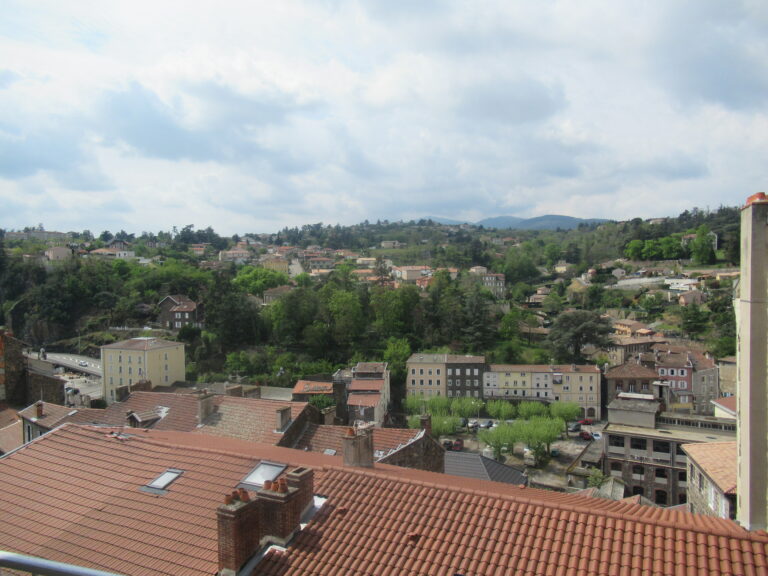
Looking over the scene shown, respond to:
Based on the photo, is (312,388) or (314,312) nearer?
(312,388)

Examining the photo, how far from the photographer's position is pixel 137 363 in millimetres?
39938

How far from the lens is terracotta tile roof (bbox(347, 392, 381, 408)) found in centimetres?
3881

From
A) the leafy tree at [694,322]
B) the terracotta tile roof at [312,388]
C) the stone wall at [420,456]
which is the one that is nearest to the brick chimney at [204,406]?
the stone wall at [420,456]

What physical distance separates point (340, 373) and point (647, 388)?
88.3 feet

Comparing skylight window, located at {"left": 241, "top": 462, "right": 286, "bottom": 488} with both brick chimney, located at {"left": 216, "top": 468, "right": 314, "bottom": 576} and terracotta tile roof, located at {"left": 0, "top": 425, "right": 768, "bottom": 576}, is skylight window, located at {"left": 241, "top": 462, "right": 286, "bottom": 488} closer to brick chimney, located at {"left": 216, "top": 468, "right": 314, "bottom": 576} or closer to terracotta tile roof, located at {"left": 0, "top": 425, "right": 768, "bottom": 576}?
terracotta tile roof, located at {"left": 0, "top": 425, "right": 768, "bottom": 576}

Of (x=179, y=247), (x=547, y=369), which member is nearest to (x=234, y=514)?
(x=547, y=369)

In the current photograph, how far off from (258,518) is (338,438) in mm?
10601

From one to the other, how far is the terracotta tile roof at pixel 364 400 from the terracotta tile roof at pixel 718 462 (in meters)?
23.7

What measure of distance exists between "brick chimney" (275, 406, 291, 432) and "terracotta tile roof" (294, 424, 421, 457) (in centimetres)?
71

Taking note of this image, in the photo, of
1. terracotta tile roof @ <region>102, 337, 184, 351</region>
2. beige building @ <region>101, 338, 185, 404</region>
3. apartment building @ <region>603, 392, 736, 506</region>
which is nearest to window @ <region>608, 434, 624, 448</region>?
apartment building @ <region>603, 392, 736, 506</region>

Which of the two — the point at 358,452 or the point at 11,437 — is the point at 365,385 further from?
the point at 358,452

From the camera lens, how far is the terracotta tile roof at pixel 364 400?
38.8 metres

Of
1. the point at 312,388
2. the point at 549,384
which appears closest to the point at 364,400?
the point at 312,388

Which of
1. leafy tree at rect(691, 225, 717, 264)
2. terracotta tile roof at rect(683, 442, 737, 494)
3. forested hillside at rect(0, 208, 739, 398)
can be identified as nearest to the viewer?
terracotta tile roof at rect(683, 442, 737, 494)
